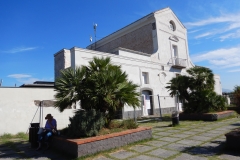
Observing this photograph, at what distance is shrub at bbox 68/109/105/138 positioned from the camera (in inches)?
223

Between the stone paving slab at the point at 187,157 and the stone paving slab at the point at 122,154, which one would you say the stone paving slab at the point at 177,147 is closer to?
the stone paving slab at the point at 187,157

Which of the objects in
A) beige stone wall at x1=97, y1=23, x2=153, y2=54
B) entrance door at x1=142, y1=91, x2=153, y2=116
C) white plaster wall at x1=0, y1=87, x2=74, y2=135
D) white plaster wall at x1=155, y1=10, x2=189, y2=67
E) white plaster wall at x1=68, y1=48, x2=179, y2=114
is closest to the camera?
white plaster wall at x1=0, y1=87, x2=74, y2=135

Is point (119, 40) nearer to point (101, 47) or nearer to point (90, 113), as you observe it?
point (101, 47)

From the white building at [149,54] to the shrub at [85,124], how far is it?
7467 mm

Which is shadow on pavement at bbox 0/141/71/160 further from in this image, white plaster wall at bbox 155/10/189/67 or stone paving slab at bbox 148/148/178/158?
white plaster wall at bbox 155/10/189/67

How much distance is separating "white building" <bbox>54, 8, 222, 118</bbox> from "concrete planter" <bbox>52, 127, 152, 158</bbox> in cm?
780

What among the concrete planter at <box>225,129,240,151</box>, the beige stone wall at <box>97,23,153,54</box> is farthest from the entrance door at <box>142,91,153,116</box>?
the concrete planter at <box>225,129,240,151</box>

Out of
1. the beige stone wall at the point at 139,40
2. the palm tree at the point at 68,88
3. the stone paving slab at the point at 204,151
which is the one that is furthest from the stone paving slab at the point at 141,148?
the beige stone wall at the point at 139,40

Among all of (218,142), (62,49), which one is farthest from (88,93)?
(62,49)

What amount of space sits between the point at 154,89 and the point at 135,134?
471 inches

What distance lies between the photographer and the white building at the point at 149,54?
49.0 ft

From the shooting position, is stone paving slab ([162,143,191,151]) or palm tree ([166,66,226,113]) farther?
palm tree ([166,66,226,113])

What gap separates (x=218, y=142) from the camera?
20.1 feet

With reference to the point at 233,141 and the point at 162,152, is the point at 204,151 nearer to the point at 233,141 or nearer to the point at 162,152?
the point at 233,141
